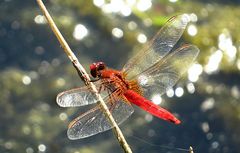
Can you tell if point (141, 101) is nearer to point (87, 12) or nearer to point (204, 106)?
point (204, 106)

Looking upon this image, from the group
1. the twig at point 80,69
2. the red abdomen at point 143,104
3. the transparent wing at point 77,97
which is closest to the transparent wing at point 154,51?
the red abdomen at point 143,104

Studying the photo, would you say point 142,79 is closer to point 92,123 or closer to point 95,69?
point 95,69

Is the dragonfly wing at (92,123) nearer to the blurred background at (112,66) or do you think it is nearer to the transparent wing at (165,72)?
the transparent wing at (165,72)

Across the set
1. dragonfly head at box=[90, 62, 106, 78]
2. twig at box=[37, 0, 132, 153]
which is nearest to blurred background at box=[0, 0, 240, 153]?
dragonfly head at box=[90, 62, 106, 78]

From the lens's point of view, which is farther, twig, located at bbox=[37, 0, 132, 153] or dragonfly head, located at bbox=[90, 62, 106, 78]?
dragonfly head, located at bbox=[90, 62, 106, 78]

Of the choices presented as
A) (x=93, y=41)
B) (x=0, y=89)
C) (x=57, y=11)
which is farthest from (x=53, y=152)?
(x=57, y=11)

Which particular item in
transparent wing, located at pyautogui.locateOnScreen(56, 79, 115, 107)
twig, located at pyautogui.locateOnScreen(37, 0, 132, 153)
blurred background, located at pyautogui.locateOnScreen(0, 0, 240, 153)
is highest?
blurred background, located at pyautogui.locateOnScreen(0, 0, 240, 153)

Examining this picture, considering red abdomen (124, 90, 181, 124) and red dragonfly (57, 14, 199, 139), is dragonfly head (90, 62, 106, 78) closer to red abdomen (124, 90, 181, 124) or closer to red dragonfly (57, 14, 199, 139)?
red dragonfly (57, 14, 199, 139)
